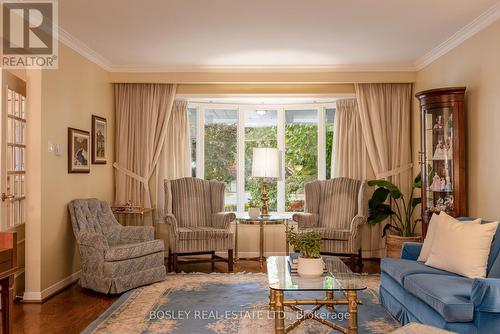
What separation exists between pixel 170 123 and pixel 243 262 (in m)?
2.18

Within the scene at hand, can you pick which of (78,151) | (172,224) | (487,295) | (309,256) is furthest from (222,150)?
(487,295)

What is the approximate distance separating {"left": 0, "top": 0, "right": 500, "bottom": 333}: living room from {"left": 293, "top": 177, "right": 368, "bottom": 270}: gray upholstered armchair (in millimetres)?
26

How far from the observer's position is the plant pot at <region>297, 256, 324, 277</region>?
3.55m

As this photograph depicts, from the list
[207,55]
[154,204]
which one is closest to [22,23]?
[207,55]

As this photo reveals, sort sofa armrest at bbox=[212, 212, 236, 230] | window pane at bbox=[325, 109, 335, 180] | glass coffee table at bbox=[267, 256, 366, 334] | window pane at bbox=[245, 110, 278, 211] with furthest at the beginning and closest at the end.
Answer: window pane at bbox=[245, 110, 278, 211]
window pane at bbox=[325, 109, 335, 180]
sofa armrest at bbox=[212, 212, 236, 230]
glass coffee table at bbox=[267, 256, 366, 334]

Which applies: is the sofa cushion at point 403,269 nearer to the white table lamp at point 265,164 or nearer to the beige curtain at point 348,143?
the white table lamp at point 265,164

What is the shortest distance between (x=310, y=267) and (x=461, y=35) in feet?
9.74

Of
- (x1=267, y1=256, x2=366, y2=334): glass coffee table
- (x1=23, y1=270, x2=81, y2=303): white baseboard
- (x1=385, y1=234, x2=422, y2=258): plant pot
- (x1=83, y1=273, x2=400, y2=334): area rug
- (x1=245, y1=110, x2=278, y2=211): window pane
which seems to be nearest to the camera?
(x1=267, y1=256, x2=366, y2=334): glass coffee table

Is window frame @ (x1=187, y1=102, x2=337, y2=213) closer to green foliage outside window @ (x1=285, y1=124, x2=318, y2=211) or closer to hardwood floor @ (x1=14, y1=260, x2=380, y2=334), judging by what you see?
green foliage outside window @ (x1=285, y1=124, x2=318, y2=211)

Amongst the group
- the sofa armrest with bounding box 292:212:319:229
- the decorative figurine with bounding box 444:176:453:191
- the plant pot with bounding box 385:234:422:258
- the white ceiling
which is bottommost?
the plant pot with bounding box 385:234:422:258

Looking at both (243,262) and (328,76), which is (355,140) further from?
(243,262)

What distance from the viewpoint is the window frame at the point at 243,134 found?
6930mm

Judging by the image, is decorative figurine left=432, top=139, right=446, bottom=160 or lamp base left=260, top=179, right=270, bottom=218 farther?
lamp base left=260, top=179, right=270, bottom=218

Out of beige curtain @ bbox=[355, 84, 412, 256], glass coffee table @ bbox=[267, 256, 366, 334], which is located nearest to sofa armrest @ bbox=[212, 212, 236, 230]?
beige curtain @ bbox=[355, 84, 412, 256]
